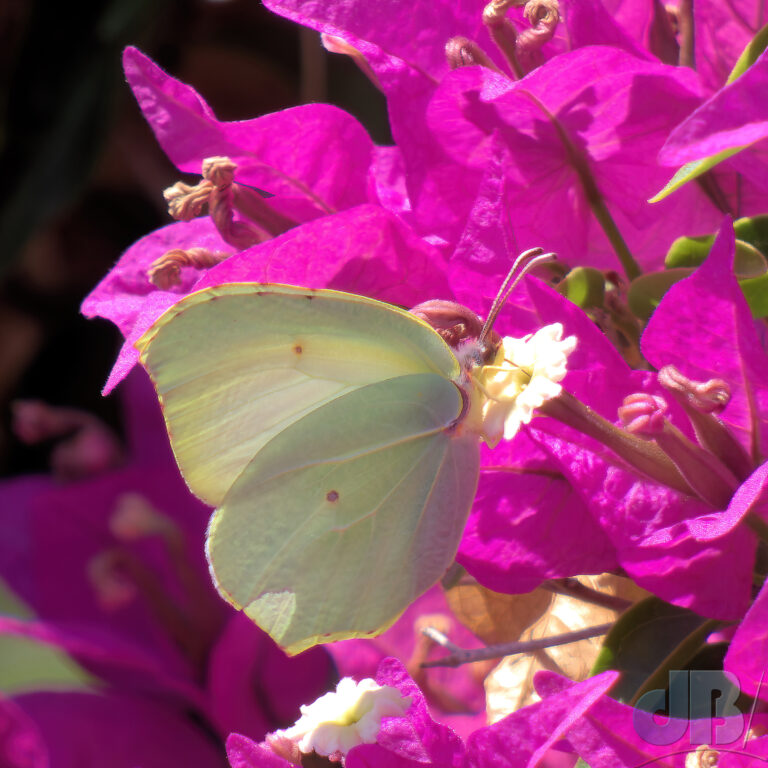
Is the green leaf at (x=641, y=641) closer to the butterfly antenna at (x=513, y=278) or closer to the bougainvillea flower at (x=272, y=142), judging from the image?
the butterfly antenna at (x=513, y=278)

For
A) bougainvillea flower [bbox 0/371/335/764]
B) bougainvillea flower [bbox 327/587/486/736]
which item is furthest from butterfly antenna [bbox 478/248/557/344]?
bougainvillea flower [bbox 0/371/335/764]

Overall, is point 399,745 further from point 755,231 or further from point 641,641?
point 755,231

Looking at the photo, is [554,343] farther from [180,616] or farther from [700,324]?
[180,616]

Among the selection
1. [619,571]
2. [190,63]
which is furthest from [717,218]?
[190,63]

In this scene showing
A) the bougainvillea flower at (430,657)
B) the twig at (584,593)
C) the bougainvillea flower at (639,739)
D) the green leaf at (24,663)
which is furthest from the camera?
the green leaf at (24,663)

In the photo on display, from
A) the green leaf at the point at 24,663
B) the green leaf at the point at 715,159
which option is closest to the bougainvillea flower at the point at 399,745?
the green leaf at the point at 715,159

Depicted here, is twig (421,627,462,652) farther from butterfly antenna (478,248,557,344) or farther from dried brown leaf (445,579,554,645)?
butterfly antenna (478,248,557,344)

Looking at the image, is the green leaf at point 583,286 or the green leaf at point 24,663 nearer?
the green leaf at point 583,286

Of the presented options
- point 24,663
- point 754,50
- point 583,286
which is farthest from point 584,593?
point 24,663
